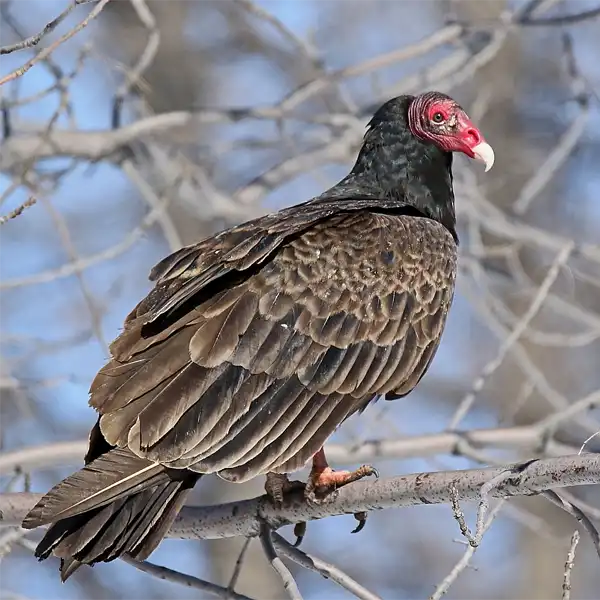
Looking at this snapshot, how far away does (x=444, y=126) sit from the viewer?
4.94 m

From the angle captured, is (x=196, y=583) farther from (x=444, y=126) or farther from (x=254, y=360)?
(x=444, y=126)

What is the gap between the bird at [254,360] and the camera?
11.1 feet

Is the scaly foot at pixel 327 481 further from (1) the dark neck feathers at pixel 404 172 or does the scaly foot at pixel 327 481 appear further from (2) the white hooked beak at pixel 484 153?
(2) the white hooked beak at pixel 484 153

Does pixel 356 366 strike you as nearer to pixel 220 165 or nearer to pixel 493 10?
pixel 220 165

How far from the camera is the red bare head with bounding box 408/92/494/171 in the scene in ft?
16.1

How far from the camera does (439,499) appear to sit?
322 centimetres

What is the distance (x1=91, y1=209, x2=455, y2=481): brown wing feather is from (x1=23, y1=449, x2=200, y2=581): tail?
0.22 feet

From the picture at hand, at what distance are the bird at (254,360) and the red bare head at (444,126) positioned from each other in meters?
0.17

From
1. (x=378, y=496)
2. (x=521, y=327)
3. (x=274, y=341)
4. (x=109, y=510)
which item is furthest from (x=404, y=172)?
(x=109, y=510)

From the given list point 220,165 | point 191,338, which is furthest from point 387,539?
point 191,338

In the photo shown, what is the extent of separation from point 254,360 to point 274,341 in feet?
0.38

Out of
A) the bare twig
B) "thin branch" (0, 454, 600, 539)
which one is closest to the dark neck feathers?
"thin branch" (0, 454, 600, 539)

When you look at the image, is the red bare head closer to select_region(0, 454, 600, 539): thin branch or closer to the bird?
the bird

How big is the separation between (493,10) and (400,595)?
4.62m
